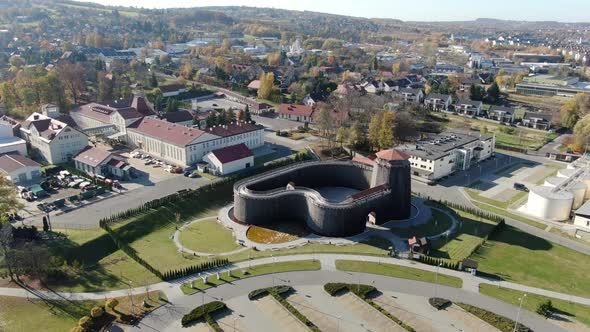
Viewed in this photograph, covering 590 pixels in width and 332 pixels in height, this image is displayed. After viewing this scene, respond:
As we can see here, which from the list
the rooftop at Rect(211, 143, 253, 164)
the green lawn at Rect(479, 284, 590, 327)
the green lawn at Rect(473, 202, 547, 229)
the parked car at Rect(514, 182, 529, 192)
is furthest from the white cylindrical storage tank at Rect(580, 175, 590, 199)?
the rooftop at Rect(211, 143, 253, 164)

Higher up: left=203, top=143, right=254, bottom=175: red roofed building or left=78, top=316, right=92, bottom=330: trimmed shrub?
left=203, top=143, right=254, bottom=175: red roofed building

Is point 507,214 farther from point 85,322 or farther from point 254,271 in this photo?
point 85,322

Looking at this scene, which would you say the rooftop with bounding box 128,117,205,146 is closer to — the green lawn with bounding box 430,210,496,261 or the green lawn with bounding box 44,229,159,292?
the green lawn with bounding box 44,229,159,292

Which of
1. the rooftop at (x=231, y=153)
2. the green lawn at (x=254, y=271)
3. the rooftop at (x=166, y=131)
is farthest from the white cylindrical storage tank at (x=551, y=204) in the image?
the rooftop at (x=166, y=131)

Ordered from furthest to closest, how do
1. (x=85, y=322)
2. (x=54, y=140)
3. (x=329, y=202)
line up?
1. (x=54, y=140)
2. (x=329, y=202)
3. (x=85, y=322)

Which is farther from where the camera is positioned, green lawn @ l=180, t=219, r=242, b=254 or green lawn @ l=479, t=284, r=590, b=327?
green lawn @ l=180, t=219, r=242, b=254

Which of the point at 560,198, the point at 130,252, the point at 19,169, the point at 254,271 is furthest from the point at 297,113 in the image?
the point at 254,271

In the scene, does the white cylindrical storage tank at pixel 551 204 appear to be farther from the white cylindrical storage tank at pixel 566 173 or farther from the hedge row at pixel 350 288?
the hedge row at pixel 350 288
